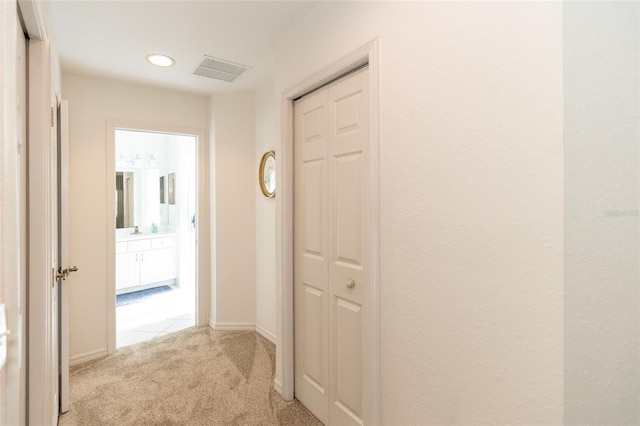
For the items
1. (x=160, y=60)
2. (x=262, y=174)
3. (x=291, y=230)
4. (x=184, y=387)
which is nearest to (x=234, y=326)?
(x=184, y=387)

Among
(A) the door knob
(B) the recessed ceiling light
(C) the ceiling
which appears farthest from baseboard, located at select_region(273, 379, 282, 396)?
(B) the recessed ceiling light

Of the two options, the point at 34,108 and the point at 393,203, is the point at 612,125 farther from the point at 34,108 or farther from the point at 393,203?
the point at 34,108

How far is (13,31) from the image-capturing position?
2.85 feet

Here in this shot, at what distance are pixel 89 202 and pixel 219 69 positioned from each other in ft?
5.42

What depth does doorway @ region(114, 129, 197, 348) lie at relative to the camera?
15.6ft

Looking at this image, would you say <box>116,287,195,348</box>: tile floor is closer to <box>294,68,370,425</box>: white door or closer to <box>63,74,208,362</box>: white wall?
<box>63,74,208,362</box>: white wall

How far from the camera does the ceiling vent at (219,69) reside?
2641 millimetres

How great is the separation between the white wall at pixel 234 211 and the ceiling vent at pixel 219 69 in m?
0.47

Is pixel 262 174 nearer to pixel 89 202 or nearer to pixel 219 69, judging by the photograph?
pixel 219 69

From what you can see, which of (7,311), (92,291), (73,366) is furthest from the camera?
(92,291)

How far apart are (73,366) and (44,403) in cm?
163

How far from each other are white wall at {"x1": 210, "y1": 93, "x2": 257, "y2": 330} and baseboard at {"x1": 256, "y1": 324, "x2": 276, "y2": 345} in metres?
0.12

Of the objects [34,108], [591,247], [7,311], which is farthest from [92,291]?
[591,247]

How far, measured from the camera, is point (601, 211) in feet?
3.27
